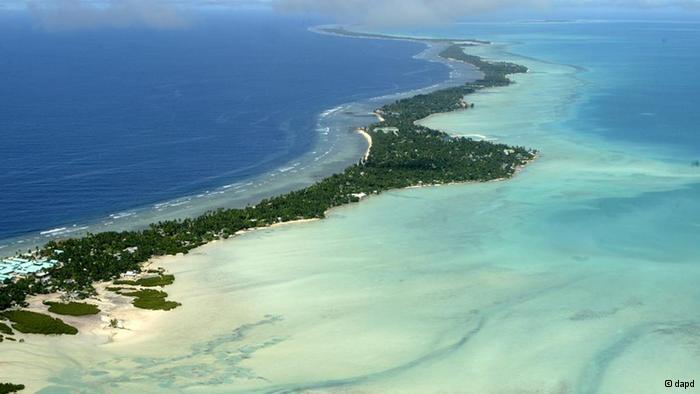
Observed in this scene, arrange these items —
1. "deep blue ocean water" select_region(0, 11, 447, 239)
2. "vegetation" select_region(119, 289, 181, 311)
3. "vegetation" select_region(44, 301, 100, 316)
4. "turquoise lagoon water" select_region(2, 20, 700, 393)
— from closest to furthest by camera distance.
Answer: "turquoise lagoon water" select_region(2, 20, 700, 393), "vegetation" select_region(44, 301, 100, 316), "vegetation" select_region(119, 289, 181, 311), "deep blue ocean water" select_region(0, 11, 447, 239)

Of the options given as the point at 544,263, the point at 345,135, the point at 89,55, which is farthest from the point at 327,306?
the point at 89,55

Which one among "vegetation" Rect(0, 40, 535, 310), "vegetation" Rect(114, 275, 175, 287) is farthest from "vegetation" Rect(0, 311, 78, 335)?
"vegetation" Rect(114, 275, 175, 287)

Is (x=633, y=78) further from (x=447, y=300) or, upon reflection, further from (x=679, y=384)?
(x=679, y=384)

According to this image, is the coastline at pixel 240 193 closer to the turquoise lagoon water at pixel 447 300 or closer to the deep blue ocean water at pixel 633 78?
the turquoise lagoon water at pixel 447 300

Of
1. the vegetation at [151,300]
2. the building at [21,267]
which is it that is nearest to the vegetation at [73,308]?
the vegetation at [151,300]

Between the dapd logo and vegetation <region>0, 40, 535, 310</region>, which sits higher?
vegetation <region>0, 40, 535, 310</region>

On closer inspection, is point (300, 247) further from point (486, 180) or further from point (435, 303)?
point (486, 180)

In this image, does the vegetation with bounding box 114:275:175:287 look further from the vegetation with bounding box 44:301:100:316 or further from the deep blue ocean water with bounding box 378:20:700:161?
the deep blue ocean water with bounding box 378:20:700:161
